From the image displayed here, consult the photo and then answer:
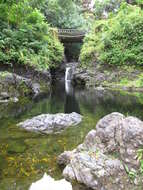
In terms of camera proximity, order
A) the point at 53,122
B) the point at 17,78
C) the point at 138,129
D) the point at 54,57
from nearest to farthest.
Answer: the point at 138,129 < the point at 53,122 < the point at 17,78 < the point at 54,57

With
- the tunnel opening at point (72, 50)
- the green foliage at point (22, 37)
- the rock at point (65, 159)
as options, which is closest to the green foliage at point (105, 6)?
the tunnel opening at point (72, 50)

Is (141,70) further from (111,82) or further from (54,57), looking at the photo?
(54,57)

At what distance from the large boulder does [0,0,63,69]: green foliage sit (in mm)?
10623

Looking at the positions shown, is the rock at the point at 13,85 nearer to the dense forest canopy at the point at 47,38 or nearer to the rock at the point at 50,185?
the dense forest canopy at the point at 47,38

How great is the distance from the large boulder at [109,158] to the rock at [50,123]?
2.14 m

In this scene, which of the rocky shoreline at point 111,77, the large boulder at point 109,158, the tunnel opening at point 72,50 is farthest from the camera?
the tunnel opening at point 72,50

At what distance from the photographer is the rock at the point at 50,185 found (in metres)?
3.00

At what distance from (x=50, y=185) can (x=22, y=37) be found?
44.1 feet

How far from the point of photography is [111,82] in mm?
17000

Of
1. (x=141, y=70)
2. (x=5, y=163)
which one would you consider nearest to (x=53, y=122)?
(x=5, y=163)

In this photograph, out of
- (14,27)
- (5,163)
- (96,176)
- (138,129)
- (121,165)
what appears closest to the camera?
(96,176)

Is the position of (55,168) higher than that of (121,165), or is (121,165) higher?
(121,165)

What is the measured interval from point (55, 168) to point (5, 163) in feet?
3.07

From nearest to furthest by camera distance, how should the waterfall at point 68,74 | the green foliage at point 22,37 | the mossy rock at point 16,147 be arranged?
1. the mossy rock at point 16,147
2. the green foliage at point 22,37
3. the waterfall at point 68,74
